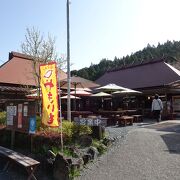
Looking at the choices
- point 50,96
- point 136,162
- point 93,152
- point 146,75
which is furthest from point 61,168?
point 146,75

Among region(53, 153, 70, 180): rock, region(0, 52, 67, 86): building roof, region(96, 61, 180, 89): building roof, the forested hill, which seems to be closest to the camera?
region(53, 153, 70, 180): rock

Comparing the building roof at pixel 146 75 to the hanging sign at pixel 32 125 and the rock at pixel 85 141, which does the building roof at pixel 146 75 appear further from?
the hanging sign at pixel 32 125

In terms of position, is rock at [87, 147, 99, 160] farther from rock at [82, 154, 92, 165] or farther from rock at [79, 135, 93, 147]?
rock at [79, 135, 93, 147]

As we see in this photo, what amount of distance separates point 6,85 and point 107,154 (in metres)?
16.3

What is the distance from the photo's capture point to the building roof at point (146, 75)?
22.3m

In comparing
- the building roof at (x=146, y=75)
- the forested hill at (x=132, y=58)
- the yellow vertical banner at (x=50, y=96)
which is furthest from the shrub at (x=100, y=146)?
the forested hill at (x=132, y=58)

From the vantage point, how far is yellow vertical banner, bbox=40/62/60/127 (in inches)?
318

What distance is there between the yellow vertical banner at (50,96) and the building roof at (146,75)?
14449 millimetres

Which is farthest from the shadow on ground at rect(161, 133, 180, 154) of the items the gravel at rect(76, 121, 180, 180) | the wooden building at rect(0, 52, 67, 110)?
the wooden building at rect(0, 52, 67, 110)

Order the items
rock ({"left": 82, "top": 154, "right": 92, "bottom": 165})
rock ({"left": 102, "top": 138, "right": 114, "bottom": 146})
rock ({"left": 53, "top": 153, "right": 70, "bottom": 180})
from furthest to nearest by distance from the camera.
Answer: rock ({"left": 102, "top": 138, "right": 114, "bottom": 146})
rock ({"left": 82, "top": 154, "right": 92, "bottom": 165})
rock ({"left": 53, "top": 153, "right": 70, "bottom": 180})

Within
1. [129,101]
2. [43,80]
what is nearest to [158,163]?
[43,80]

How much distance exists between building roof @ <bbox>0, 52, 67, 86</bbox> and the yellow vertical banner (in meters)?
14.2

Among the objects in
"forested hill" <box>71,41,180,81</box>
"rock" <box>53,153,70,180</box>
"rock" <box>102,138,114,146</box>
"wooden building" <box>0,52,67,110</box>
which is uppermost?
"forested hill" <box>71,41,180,81</box>

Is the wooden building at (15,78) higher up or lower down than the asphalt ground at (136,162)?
higher up
